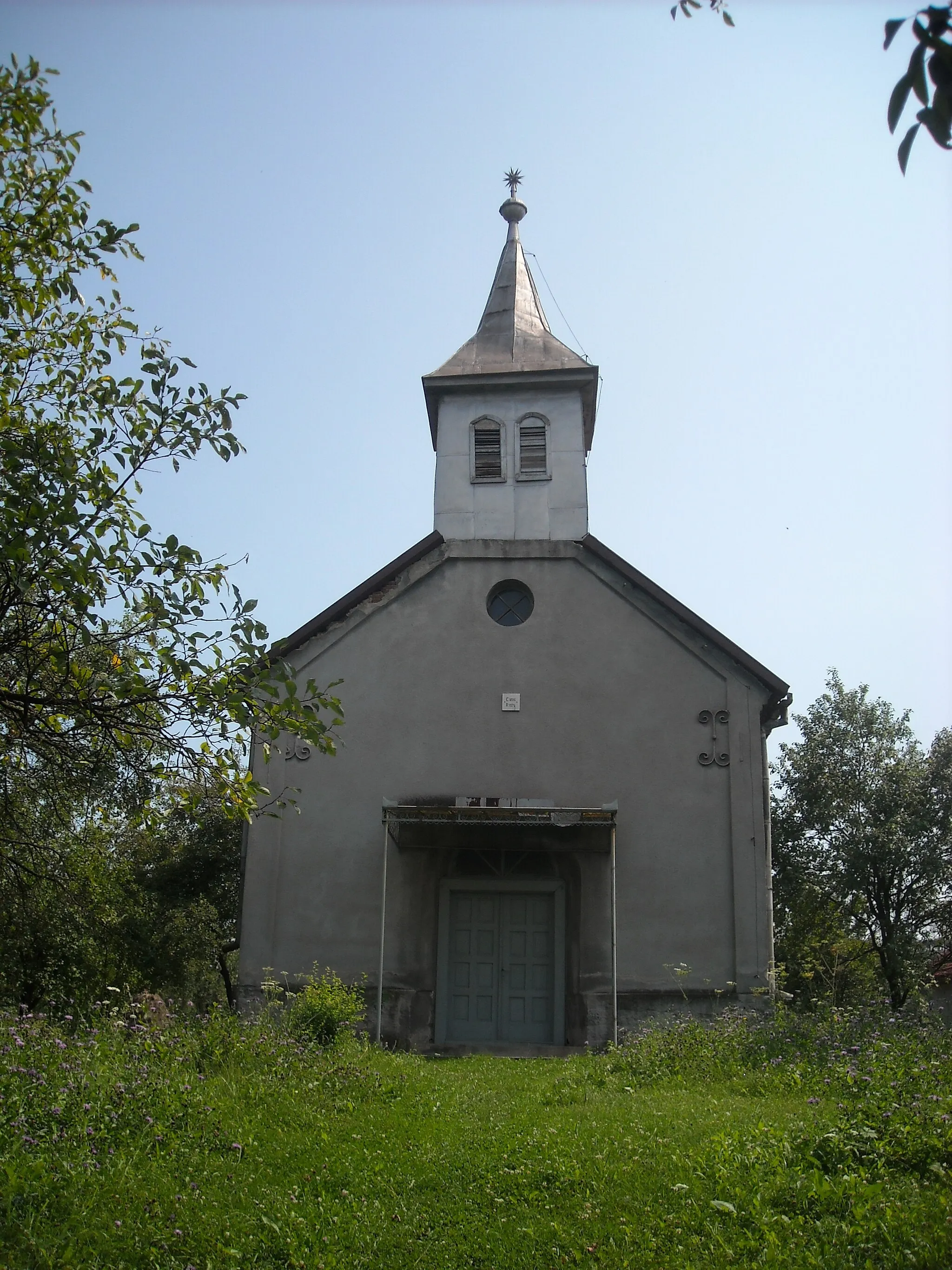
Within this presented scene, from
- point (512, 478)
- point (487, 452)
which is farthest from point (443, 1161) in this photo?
point (487, 452)

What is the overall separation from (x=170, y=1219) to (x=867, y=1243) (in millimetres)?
3750

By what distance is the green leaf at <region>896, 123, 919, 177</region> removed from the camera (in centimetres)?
293

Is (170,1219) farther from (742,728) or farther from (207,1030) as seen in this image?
(742,728)

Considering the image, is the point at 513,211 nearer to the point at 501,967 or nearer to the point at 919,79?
the point at 501,967

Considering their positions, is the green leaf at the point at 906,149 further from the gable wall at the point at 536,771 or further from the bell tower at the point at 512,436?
the bell tower at the point at 512,436

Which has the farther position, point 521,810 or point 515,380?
point 515,380

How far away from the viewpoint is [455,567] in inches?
679

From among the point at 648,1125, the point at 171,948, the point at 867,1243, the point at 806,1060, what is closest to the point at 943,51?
the point at 867,1243

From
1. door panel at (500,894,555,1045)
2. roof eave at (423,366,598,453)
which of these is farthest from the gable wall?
roof eave at (423,366,598,453)

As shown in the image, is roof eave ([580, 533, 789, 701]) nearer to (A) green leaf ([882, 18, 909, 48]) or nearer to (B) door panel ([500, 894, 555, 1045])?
(B) door panel ([500, 894, 555, 1045])

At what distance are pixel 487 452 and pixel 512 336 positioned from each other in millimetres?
2715

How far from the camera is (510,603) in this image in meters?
17.2

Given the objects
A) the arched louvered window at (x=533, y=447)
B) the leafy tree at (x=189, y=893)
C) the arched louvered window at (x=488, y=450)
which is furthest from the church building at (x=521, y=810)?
the leafy tree at (x=189, y=893)

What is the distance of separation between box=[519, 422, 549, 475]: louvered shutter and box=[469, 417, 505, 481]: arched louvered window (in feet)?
0.99
